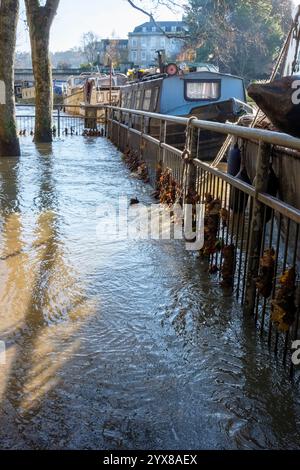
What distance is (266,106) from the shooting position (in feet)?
8.61

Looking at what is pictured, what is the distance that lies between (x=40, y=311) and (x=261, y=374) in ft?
5.08

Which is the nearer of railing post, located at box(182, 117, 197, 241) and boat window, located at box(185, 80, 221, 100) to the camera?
railing post, located at box(182, 117, 197, 241)

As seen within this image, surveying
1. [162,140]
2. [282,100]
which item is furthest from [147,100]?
[282,100]

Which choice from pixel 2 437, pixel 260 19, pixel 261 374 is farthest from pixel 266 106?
pixel 260 19

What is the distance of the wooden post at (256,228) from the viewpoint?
127 inches

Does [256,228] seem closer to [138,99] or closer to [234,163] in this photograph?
[234,163]

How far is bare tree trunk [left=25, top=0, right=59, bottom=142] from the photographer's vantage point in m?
15.6

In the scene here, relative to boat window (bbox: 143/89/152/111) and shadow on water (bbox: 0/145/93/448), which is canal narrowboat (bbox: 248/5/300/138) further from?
boat window (bbox: 143/89/152/111)

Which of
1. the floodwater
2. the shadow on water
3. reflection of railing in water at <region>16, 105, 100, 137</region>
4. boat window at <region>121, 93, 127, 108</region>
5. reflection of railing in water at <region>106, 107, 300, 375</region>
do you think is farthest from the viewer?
reflection of railing in water at <region>16, 105, 100, 137</region>

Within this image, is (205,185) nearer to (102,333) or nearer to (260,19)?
(102,333)

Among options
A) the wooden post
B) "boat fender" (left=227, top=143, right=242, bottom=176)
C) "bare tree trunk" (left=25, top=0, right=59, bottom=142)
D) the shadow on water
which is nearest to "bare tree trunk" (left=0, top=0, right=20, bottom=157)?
"bare tree trunk" (left=25, top=0, right=59, bottom=142)

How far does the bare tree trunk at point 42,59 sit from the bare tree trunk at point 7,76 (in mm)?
3400

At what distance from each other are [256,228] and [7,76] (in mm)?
10774

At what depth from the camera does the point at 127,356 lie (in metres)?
2.92
